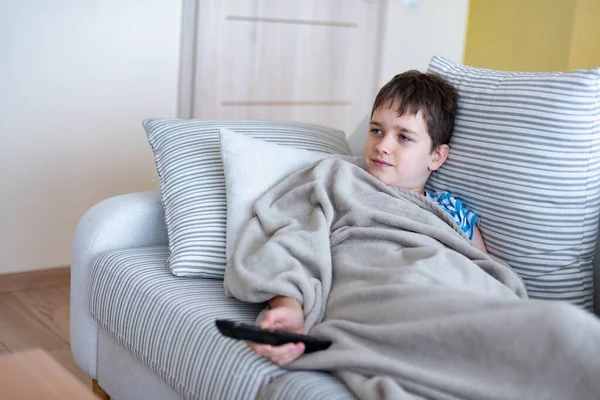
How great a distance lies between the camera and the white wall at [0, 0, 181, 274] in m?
2.67

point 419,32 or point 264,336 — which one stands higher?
point 419,32

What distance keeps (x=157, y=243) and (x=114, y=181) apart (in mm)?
940

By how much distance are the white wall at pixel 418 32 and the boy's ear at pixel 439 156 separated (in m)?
1.74

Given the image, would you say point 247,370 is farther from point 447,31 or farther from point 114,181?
point 447,31

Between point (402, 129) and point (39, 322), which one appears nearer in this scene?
point (402, 129)

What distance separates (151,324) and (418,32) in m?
2.32

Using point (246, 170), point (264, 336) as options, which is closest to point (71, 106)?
point (246, 170)

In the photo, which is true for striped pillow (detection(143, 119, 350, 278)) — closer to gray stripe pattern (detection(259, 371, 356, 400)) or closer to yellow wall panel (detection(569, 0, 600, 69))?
gray stripe pattern (detection(259, 371, 356, 400))

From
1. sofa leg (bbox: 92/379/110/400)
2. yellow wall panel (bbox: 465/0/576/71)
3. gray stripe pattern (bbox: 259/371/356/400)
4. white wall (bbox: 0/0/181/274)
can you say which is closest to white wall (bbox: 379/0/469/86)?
yellow wall panel (bbox: 465/0/576/71)

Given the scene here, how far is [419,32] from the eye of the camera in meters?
3.65

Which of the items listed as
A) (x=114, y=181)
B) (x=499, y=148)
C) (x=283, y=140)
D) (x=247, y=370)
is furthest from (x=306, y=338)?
(x=114, y=181)

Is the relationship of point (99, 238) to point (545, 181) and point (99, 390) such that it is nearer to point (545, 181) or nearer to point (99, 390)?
point (99, 390)

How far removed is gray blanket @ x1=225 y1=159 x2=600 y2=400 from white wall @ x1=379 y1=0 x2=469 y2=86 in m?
1.83

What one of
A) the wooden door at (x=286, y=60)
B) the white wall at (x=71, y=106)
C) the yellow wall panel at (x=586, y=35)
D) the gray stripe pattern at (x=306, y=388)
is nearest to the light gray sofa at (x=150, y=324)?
the gray stripe pattern at (x=306, y=388)
